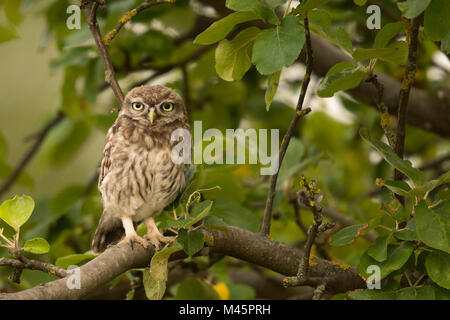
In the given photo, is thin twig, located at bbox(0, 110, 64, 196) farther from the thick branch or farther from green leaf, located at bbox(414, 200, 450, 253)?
green leaf, located at bbox(414, 200, 450, 253)

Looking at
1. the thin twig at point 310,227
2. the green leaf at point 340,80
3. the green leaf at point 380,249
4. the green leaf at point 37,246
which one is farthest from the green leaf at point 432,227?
the green leaf at point 37,246

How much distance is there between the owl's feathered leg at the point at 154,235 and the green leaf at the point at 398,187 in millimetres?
745

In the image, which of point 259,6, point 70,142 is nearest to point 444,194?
point 259,6

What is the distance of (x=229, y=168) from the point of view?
2309mm

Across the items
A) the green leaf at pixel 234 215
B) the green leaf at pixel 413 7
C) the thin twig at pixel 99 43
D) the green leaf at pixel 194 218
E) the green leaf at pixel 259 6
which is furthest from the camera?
the green leaf at pixel 234 215

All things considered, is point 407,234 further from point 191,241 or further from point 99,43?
point 99,43

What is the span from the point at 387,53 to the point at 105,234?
4.70 feet

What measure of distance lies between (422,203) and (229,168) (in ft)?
2.66

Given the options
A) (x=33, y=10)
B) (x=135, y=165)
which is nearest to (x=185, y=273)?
(x=135, y=165)

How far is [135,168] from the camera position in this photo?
97.4 inches

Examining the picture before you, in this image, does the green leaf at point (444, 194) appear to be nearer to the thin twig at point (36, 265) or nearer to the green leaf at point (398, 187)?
the green leaf at point (398, 187)

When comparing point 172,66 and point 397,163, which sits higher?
point 172,66

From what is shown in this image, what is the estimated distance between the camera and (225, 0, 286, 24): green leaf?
1.59 m

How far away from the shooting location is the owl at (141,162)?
2414mm
